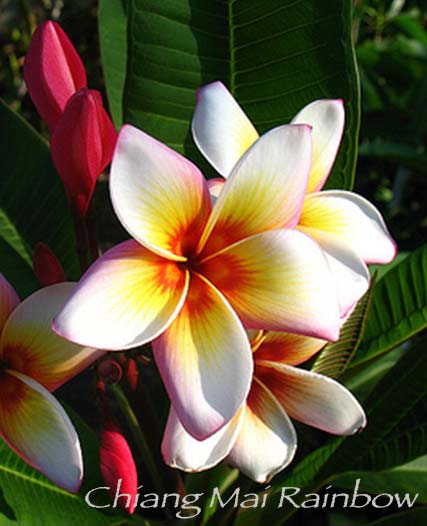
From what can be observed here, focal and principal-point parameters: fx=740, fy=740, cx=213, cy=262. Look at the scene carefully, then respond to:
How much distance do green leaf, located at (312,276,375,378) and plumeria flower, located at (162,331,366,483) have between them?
97mm

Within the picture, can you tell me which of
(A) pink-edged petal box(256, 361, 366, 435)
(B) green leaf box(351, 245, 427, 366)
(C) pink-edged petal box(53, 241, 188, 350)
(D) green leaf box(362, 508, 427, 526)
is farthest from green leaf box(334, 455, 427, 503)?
(C) pink-edged petal box(53, 241, 188, 350)

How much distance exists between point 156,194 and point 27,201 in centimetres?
50

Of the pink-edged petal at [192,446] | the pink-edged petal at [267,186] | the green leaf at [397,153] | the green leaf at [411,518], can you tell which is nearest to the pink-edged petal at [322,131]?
the pink-edged petal at [267,186]

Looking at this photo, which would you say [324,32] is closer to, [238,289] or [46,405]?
[238,289]

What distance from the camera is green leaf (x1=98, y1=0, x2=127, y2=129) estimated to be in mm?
1006

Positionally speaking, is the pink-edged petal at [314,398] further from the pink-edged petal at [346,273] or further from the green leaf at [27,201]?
the green leaf at [27,201]

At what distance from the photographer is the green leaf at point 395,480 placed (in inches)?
37.3

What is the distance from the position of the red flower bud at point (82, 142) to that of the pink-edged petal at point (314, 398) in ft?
0.73

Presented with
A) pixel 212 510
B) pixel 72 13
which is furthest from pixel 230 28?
pixel 72 13

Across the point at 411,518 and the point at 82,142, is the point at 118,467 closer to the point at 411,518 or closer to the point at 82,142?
the point at 82,142

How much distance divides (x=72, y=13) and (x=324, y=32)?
6.94 ft

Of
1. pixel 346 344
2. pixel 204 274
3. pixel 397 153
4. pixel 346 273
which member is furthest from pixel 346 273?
pixel 397 153

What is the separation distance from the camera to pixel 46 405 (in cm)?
56

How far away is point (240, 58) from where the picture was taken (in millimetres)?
798
